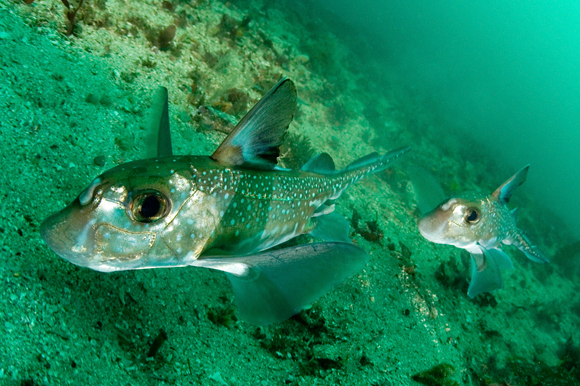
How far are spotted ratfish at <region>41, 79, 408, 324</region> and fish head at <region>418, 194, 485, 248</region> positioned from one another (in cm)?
247

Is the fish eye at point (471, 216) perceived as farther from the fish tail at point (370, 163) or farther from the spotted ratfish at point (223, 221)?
the spotted ratfish at point (223, 221)

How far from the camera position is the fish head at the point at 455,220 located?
4.16m

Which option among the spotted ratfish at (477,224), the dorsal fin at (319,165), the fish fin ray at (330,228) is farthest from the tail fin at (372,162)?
the spotted ratfish at (477,224)

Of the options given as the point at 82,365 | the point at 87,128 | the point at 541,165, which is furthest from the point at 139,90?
the point at 541,165

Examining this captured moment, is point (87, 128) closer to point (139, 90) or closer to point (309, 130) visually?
point (139, 90)

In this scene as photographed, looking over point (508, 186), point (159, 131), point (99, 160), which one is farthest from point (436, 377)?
point (99, 160)

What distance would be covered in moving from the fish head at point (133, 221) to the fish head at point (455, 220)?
3.68m

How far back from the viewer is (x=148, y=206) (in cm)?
176

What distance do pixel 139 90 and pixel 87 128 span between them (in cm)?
150

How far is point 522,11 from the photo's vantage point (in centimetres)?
13288

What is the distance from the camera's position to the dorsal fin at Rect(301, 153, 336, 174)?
11.9 feet

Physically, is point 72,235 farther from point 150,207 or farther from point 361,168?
point 361,168

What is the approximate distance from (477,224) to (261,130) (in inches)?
158

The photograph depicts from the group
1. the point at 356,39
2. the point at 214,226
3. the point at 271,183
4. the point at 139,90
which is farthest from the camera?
the point at 356,39
